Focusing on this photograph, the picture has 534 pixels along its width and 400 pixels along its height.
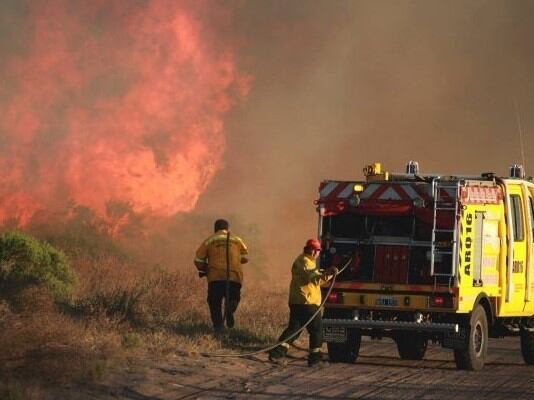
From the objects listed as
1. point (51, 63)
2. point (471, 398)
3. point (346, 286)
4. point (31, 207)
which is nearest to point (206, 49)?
point (51, 63)

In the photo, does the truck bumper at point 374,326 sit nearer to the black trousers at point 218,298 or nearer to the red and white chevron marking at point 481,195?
the red and white chevron marking at point 481,195

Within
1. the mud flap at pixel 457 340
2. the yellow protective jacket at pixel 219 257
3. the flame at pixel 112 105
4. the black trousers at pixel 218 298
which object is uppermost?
the flame at pixel 112 105

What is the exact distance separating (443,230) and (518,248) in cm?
183

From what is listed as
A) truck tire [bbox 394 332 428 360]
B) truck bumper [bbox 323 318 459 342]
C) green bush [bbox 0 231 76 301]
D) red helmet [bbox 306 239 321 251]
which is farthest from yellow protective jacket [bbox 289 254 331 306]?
green bush [bbox 0 231 76 301]

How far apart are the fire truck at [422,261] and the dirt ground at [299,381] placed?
0.52 m

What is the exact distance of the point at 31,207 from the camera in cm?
3275

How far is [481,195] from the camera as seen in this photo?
1662 cm

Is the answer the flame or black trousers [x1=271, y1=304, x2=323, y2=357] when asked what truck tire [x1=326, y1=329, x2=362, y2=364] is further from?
the flame

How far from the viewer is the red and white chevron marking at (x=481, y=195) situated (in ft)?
53.4

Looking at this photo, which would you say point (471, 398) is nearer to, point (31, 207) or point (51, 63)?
point (31, 207)

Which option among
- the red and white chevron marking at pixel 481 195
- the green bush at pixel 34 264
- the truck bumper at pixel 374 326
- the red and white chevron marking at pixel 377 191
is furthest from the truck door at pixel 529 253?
the green bush at pixel 34 264

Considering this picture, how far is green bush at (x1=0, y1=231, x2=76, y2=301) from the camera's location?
845 inches

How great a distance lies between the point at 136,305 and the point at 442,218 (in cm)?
555

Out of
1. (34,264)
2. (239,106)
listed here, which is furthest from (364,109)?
(34,264)
